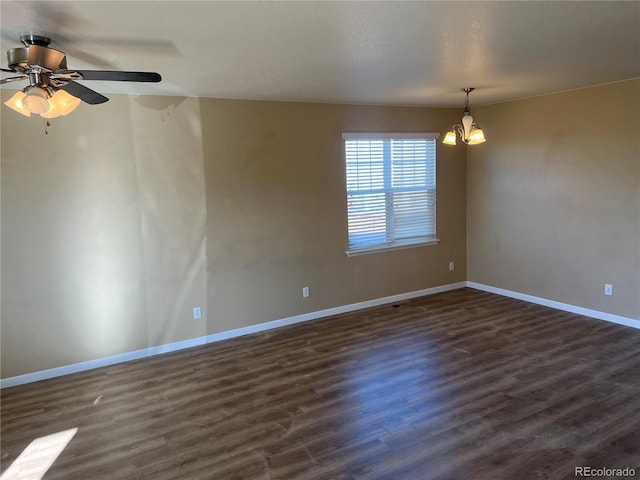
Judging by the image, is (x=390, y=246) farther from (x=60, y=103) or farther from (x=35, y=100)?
(x=35, y=100)

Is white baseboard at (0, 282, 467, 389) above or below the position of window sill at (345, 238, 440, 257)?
below

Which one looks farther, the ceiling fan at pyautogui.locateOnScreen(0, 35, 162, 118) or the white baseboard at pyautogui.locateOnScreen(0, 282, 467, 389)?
the white baseboard at pyautogui.locateOnScreen(0, 282, 467, 389)

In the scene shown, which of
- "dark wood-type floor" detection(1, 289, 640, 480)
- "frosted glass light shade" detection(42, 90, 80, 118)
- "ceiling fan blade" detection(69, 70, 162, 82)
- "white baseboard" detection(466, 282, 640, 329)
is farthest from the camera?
"white baseboard" detection(466, 282, 640, 329)

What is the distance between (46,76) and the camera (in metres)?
2.19

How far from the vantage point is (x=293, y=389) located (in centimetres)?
341

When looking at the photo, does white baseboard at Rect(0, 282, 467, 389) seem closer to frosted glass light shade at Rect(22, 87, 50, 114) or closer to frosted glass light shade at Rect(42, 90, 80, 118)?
frosted glass light shade at Rect(42, 90, 80, 118)

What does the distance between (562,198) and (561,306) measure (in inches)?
48.7

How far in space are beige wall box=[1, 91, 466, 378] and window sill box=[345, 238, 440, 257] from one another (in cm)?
11

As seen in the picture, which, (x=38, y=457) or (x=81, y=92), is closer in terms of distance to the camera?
(x=81, y=92)

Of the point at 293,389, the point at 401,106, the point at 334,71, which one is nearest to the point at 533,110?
the point at 401,106

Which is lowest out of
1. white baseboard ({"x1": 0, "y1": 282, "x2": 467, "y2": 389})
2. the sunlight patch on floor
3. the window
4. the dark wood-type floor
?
the sunlight patch on floor

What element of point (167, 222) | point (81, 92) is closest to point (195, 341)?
point (167, 222)

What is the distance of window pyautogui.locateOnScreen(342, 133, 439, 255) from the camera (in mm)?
5137

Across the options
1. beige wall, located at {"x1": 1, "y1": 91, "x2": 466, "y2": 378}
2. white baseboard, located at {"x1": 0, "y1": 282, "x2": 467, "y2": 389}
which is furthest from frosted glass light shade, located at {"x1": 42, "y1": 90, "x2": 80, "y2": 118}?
white baseboard, located at {"x1": 0, "y1": 282, "x2": 467, "y2": 389}
